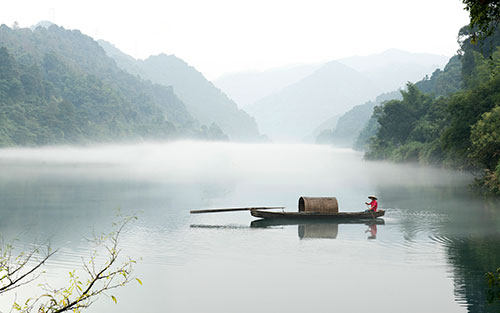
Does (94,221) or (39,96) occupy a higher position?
(39,96)

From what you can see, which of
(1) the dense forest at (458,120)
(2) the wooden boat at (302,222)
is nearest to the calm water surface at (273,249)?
(2) the wooden boat at (302,222)

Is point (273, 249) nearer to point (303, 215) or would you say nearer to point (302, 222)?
point (303, 215)

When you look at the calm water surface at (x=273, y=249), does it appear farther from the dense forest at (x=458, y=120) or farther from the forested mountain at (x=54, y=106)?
the forested mountain at (x=54, y=106)

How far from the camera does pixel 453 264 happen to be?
19.3 meters

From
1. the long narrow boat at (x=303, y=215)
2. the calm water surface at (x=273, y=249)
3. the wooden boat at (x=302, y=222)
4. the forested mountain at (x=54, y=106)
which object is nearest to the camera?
the calm water surface at (x=273, y=249)

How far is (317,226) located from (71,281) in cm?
1742

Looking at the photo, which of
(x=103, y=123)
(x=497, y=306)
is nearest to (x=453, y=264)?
(x=497, y=306)

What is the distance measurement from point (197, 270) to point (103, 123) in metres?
149

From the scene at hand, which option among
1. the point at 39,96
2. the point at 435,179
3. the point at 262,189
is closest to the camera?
the point at 262,189

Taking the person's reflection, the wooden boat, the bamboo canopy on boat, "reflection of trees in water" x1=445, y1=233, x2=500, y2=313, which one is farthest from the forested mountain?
"reflection of trees in water" x1=445, y1=233, x2=500, y2=313

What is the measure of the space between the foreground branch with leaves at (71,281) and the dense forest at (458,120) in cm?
818

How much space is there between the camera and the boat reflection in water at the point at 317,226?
84.0 feet

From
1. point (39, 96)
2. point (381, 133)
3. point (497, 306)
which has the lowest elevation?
point (497, 306)

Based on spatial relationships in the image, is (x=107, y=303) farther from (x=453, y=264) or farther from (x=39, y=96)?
(x=39, y=96)
